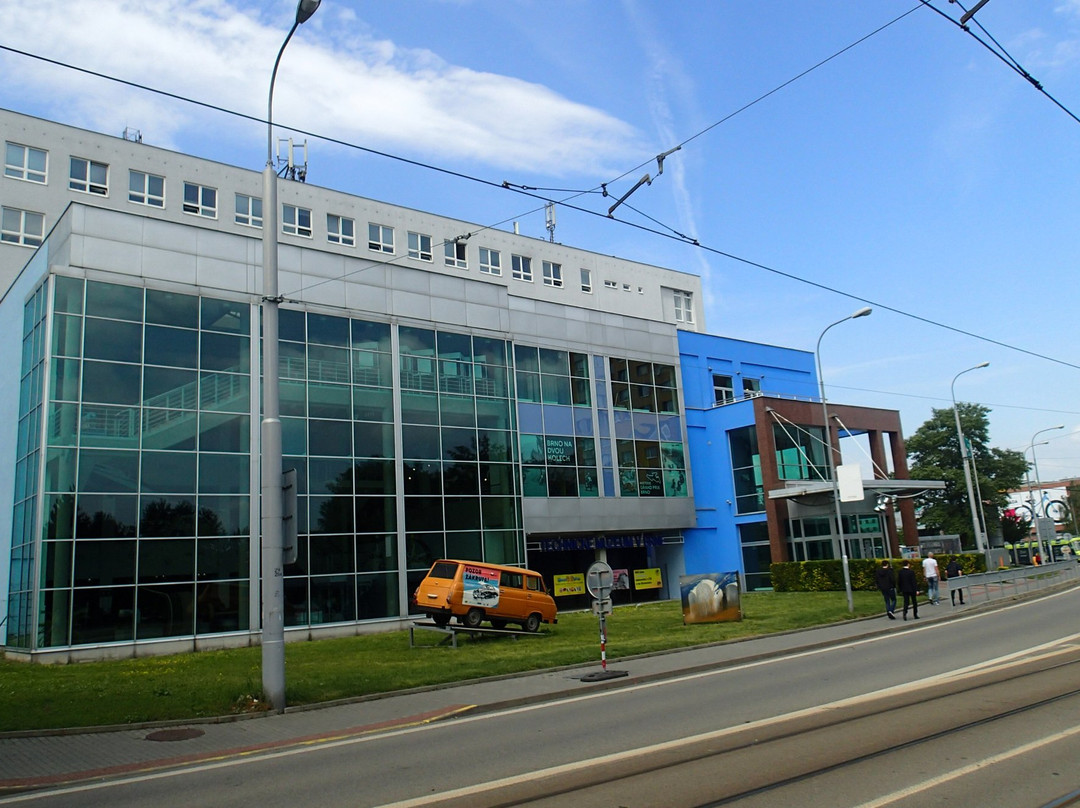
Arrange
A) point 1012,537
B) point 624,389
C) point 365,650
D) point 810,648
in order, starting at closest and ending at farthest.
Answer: point 810,648, point 365,650, point 624,389, point 1012,537

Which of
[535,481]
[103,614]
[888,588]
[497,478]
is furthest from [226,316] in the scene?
[888,588]

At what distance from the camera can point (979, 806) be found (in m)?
6.41

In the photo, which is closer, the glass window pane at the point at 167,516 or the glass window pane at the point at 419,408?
the glass window pane at the point at 167,516

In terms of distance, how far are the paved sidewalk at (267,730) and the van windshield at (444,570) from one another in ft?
23.4

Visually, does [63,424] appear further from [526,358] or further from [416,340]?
[526,358]

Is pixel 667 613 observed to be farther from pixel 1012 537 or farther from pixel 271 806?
pixel 1012 537

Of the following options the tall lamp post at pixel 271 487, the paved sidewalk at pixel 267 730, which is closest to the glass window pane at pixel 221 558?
the tall lamp post at pixel 271 487

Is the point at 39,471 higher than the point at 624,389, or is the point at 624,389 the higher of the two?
the point at 624,389

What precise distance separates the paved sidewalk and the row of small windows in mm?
15283

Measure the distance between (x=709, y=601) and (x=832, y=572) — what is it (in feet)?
44.2

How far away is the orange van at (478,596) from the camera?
23.7 m

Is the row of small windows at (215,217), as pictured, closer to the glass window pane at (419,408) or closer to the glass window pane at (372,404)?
the glass window pane at (419,408)

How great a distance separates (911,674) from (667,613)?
58.7 ft

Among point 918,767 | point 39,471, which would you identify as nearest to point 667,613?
point 39,471
